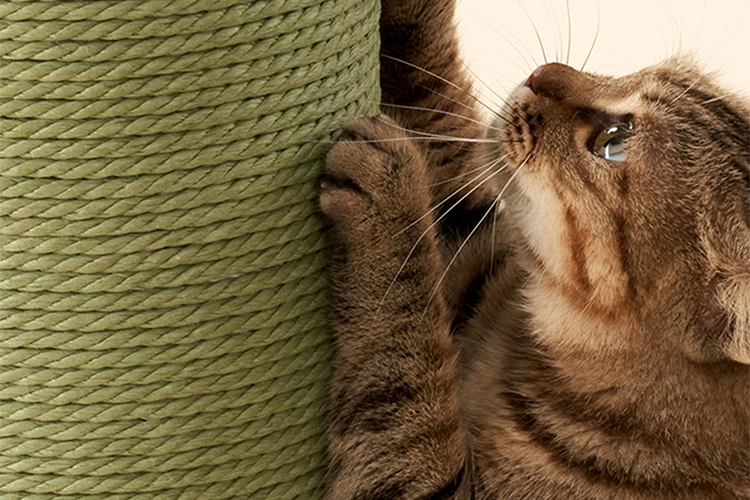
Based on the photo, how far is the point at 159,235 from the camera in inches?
35.7

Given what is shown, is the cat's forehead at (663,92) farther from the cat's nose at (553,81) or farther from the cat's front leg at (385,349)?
the cat's front leg at (385,349)

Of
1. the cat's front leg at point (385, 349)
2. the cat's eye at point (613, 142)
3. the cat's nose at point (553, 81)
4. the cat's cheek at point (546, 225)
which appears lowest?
the cat's front leg at point (385, 349)

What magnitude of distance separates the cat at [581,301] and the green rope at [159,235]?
72 millimetres

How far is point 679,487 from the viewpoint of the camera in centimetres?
102

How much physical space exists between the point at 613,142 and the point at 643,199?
8 cm

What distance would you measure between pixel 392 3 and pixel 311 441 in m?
0.65

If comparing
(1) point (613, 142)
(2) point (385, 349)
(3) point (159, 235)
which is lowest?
(2) point (385, 349)

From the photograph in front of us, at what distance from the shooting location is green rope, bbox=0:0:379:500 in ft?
2.79

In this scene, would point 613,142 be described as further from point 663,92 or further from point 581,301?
point 581,301

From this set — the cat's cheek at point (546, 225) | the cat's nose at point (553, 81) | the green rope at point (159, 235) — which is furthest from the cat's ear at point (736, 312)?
the green rope at point (159, 235)

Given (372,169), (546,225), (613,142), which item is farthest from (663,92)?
(372,169)

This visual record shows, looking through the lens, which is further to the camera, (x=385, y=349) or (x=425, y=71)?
(x=425, y=71)

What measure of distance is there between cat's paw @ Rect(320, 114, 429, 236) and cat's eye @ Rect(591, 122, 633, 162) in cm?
21

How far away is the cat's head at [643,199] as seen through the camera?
Answer: 1.00 m
